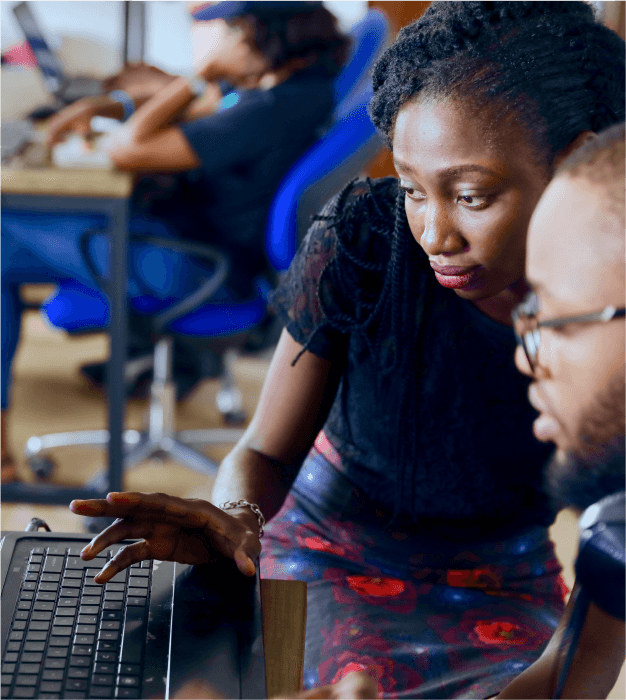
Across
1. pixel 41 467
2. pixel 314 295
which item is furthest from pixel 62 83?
pixel 314 295

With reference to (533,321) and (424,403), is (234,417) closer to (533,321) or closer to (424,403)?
(424,403)

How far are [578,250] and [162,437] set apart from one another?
197 cm

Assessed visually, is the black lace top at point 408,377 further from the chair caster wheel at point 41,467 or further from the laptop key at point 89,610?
the chair caster wheel at point 41,467

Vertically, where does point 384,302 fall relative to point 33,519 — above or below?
above

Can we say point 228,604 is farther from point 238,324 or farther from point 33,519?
point 238,324

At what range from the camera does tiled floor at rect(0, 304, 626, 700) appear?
2.02 m

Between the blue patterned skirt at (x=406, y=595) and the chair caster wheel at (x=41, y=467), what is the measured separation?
1174 mm

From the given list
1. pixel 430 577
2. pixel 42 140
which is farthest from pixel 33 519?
pixel 42 140

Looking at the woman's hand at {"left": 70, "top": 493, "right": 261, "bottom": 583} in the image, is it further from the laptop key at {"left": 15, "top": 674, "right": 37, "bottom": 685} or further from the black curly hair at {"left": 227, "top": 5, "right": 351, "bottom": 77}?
the black curly hair at {"left": 227, "top": 5, "right": 351, "bottom": 77}

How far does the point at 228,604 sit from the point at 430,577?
0.67 feet

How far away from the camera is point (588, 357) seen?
382 millimetres

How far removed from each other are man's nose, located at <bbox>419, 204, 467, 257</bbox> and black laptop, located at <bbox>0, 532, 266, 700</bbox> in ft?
1.02

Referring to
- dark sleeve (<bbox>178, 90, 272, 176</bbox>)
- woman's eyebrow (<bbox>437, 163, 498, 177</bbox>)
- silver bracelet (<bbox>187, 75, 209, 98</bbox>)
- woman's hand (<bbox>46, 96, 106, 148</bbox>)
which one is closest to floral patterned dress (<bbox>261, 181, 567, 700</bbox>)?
woman's eyebrow (<bbox>437, 163, 498, 177</bbox>)

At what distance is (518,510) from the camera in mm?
651
